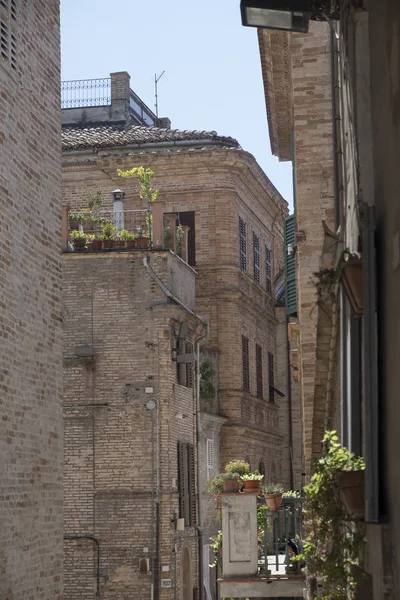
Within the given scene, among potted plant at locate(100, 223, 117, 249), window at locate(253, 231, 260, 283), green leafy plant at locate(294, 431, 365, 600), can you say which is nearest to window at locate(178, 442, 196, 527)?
potted plant at locate(100, 223, 117, 249)

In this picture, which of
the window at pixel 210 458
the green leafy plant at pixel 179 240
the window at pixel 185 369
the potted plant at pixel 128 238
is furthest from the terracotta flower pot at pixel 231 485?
the window at pixel 210 458

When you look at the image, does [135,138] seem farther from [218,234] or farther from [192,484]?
[192,484]

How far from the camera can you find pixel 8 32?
15.3m

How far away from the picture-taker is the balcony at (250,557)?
15.8m

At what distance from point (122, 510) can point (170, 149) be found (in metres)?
12.4

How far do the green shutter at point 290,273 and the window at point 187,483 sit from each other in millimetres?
8613

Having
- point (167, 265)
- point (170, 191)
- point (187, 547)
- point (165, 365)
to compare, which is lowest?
point (187, 547)

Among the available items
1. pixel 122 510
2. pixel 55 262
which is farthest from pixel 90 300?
pixel 55 262

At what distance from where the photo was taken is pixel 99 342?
27219 mm

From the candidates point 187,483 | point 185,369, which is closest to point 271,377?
point 187,483

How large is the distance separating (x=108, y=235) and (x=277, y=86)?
7190mm

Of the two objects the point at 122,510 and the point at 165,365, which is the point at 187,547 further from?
the point at 165,365

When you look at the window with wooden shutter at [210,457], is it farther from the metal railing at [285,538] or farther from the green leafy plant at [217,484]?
the metal railing at [285,538]

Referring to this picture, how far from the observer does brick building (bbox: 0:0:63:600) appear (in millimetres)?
14617
